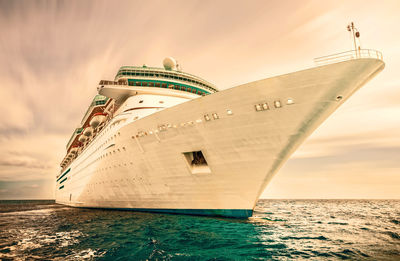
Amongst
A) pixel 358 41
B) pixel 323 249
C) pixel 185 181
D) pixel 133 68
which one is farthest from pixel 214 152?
pixel 133 68

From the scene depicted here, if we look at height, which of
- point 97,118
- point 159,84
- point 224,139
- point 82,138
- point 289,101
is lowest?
point 224,139

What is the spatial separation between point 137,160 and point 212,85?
35.7 feet

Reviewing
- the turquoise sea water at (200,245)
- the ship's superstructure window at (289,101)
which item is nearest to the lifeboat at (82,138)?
the turquoise sea water at (200,245)

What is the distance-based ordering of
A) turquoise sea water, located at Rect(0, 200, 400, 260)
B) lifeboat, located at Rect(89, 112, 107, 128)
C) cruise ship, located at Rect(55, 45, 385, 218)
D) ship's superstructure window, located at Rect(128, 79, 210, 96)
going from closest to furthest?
turquoise sea water, located at Rect(0, 200, 400, 260), cruise ship, located at Rect(55, 45, 385, 218), ship's superstructure window, located at Rect(128, 79, 210, 96), lifeboat, located at Rect(89, 112, 107, 128)

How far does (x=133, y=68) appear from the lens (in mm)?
17141

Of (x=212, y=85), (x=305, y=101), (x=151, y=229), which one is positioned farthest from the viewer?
(x=212, y=85)

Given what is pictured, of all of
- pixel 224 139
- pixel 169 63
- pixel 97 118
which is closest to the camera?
pixel 224 139

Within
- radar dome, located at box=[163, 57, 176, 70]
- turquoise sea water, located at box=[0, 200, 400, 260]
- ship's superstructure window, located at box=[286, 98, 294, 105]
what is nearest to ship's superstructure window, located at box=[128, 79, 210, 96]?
radar dome, located at box=[163, 57, 176, 70]

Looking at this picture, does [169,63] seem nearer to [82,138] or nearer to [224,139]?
[224,139]

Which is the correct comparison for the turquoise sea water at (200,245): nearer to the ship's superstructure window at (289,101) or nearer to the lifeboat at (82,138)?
the ship's superstructure window at (289,101)

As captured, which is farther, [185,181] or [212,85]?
[212,85]

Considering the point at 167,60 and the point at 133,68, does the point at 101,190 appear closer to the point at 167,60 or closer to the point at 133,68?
the point at 133,68

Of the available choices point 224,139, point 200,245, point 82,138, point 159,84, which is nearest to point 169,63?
point 159,84

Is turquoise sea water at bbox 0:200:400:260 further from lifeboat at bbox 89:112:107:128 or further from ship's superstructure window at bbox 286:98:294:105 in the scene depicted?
lifeboat at bbox 89:112:107:128
